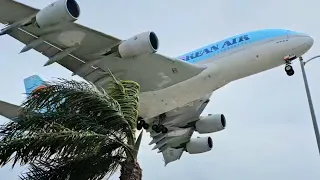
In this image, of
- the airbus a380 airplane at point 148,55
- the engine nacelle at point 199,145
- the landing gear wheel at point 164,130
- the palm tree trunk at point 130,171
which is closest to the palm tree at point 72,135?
the palm tree trunk at point 130,171

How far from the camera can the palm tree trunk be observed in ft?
31.7

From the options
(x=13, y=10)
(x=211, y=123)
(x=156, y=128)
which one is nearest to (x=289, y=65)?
(x=211, y=123)

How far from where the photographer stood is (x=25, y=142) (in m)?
8.72

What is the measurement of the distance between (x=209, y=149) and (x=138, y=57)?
37.0ft

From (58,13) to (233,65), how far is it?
10295 millimetres

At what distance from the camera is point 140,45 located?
2256 centimetres

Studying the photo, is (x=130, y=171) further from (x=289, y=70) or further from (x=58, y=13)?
(x=289, y=70)

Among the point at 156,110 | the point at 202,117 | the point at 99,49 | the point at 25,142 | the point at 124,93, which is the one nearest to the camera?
the point at 25,142

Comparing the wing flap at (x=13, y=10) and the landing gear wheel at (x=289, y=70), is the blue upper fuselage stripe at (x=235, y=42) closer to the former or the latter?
the landing gear wheel at (x=289, y=70)

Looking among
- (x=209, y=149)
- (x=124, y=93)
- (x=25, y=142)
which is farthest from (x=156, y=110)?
(x=25, y=142)

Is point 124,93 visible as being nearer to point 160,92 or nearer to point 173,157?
point 160,92

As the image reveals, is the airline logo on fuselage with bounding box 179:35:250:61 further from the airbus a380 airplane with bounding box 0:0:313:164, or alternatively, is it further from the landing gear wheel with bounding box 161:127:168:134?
the landing gear wheel with bounding box 161:127:168:134

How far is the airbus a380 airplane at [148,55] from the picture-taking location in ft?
67.4

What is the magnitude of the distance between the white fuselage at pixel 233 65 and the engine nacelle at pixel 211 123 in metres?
5.09
